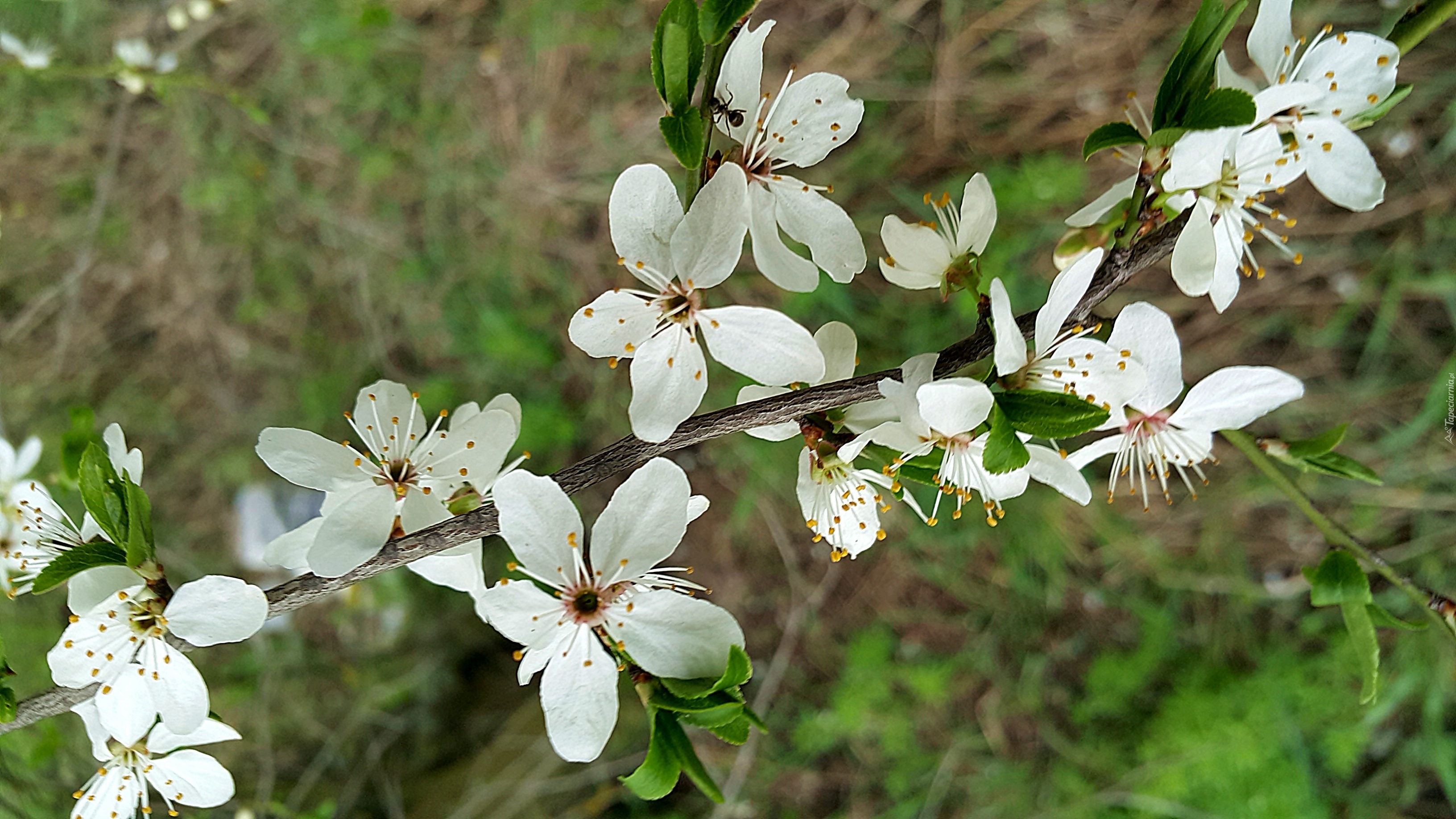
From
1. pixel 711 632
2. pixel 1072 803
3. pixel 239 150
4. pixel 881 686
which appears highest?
pixel 239 150

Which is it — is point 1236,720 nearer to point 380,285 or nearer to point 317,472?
point 317,472

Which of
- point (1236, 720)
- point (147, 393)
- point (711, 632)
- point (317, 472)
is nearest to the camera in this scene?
point (711, 632)

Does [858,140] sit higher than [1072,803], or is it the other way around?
[858,140]

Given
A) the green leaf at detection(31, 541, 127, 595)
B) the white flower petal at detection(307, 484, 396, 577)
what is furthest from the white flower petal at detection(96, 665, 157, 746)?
the white flower petal at detection(307, 484, 396, 577)

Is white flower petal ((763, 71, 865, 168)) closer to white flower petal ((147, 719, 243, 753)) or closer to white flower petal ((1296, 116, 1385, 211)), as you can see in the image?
Result: white flower petal ((1296, 116, 1385, 211))

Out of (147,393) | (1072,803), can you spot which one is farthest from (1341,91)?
(147,393)

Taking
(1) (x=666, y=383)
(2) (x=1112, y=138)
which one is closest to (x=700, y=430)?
(1) (x=666, y=383)
